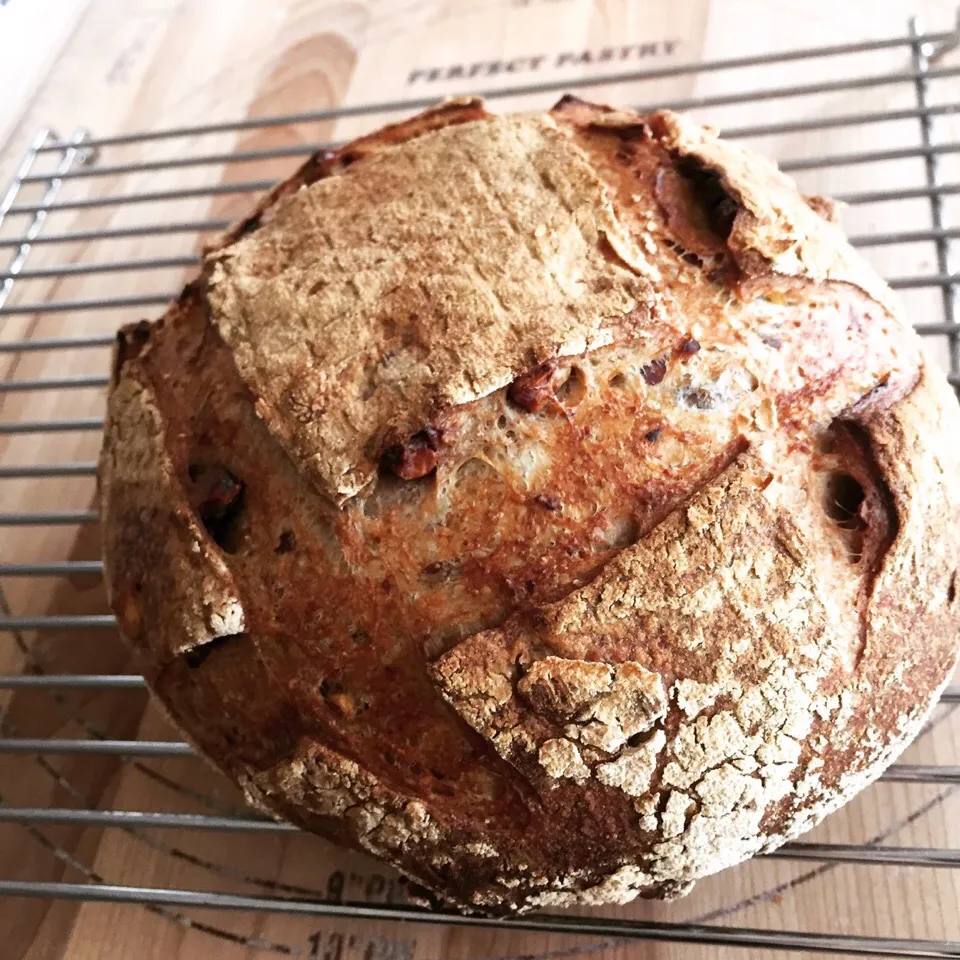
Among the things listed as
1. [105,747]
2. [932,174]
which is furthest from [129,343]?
[932,174]

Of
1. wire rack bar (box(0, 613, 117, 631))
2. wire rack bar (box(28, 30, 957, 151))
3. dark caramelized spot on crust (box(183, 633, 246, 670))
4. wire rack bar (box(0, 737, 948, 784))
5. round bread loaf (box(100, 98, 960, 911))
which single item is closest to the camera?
round bread loaf (box(100, 98, 960, 911))

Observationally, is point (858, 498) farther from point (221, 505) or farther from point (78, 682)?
point (78, 682)

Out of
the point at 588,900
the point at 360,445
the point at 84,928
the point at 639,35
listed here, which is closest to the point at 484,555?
the point at 360,445

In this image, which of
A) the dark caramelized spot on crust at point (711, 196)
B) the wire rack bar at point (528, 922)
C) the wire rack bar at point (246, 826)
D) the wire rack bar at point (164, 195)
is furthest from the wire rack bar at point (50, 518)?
the dark caramelized spot on crust at point (711, 196)

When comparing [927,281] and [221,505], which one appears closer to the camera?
[221,505]

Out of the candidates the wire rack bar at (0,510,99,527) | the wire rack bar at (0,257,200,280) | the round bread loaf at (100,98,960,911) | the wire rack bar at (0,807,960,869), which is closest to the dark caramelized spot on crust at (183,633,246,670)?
the round bread loaf at (100,98,960,911)

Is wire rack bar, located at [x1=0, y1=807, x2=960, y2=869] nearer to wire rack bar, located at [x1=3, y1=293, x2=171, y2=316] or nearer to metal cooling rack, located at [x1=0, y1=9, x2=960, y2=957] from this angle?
metal cooling rack, located at [x1=0, y1=9, x2=960, y2=957]

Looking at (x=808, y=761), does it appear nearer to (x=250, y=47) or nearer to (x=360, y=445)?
(x=360, y=445)
